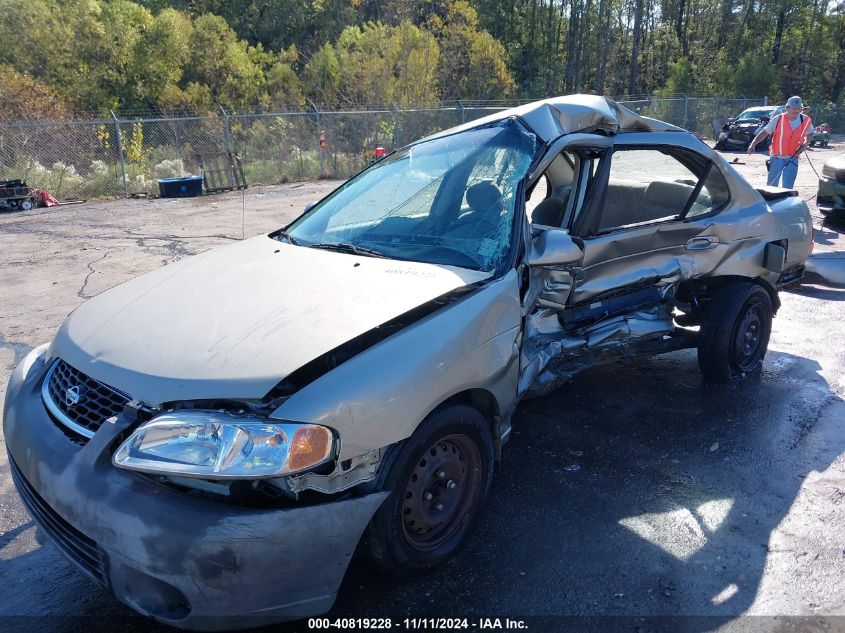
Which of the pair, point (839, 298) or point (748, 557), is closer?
point (748, 557)

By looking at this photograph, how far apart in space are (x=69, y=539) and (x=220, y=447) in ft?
2.28

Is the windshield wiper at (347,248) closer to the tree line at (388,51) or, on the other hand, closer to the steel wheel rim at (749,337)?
the steel wheel rim at (749,337)

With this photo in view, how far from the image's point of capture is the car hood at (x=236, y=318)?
229cm

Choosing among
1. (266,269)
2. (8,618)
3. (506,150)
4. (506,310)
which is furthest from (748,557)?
(8,618)

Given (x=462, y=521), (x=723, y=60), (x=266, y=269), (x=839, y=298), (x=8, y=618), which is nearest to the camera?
(x=8, y=618)

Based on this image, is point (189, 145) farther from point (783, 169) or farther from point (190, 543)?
point (190, 543)

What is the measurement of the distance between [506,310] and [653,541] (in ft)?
4.17

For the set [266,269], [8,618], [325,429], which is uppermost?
[266,269]

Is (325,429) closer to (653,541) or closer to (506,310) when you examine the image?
(506,310)

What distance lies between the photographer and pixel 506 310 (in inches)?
117

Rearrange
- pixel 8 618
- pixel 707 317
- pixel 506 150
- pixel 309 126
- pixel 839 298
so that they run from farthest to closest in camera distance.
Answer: pixel 309 126
pixel 839 298
pixel 707 317
pixel 506 150
pixel 8 618

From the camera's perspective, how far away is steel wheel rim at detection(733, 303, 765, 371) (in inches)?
183

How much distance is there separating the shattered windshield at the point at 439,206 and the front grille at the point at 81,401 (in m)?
1.35

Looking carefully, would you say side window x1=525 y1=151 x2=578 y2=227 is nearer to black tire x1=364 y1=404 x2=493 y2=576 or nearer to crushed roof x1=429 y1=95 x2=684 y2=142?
crushed roof x1=429 y1=95 x2=684 y2=142
